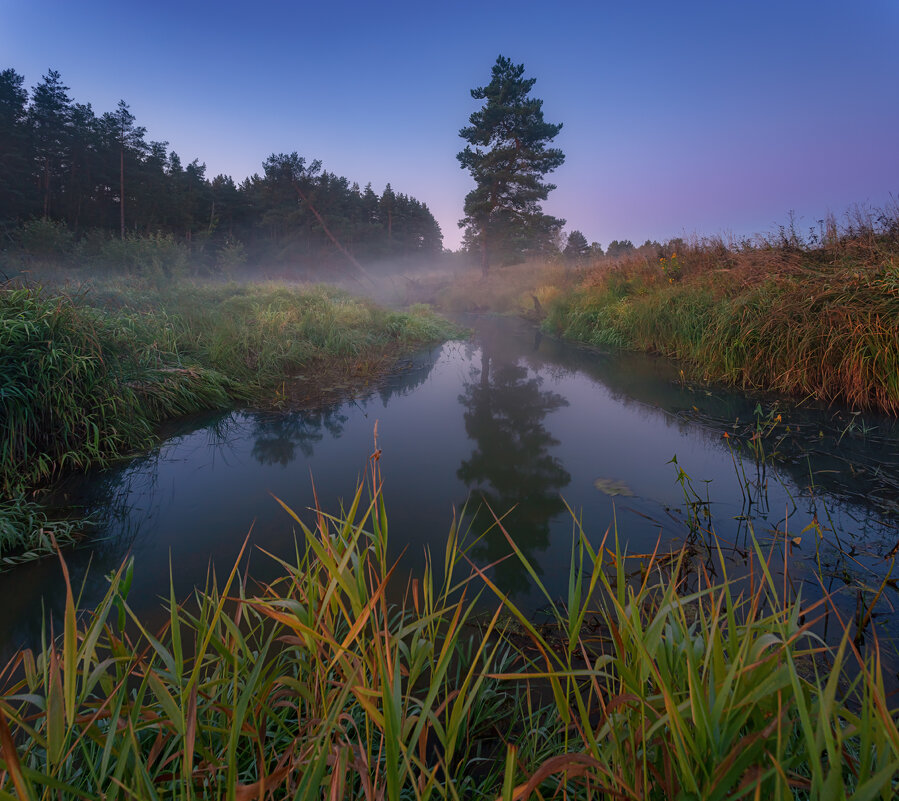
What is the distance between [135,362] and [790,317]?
7110mm

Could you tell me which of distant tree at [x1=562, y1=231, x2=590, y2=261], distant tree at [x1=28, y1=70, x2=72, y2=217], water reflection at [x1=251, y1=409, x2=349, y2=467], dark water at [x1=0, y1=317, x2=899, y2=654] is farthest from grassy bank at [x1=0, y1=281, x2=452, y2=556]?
distant tree at [x1=28, y1=70, x2=72, y2=217]

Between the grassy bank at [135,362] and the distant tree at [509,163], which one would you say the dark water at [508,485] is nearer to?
the grassy bank at [135,362]

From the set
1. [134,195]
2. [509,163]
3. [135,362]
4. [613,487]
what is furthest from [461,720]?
[134,195]

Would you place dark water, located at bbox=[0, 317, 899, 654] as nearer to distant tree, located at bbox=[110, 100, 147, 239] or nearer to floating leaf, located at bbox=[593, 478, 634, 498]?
floating leaf, located at bbox=[593, 478, 634, 498]

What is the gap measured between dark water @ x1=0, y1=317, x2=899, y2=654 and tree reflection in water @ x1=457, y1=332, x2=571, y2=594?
16 mm

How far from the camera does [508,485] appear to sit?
328 cm

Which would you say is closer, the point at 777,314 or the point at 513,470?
the point at 513,470

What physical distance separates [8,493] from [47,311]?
1.52m

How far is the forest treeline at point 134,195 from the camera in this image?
21969 mm

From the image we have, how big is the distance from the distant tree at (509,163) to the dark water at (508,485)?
19.7 metres

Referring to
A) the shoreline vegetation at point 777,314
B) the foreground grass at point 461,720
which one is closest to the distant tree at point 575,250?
the shoreline vegetation at point 777,314

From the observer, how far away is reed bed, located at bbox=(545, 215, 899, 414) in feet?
14.0

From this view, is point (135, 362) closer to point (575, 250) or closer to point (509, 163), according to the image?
point (509, 163)

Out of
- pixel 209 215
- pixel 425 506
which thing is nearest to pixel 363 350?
pixel 425 506
